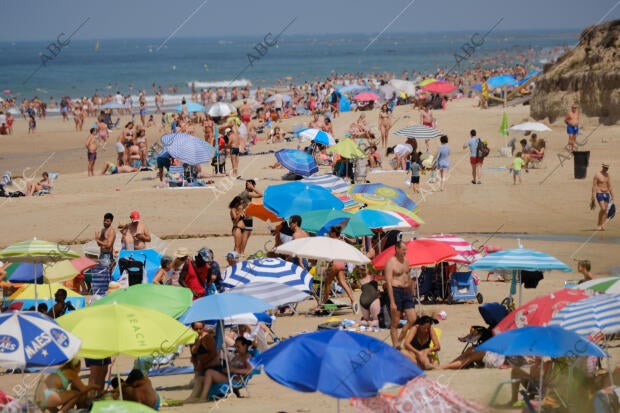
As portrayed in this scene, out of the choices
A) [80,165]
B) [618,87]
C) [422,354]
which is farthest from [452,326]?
[80,165]

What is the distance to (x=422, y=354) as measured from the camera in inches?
408

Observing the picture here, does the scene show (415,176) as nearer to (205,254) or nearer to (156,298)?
(205,254)

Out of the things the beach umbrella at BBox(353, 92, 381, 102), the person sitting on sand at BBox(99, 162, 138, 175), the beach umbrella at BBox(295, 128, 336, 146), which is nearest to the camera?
the beach umbrella at BBox(295, 128, 336, 146)

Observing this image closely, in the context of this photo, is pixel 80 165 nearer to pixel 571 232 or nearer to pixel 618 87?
pixel 618 87

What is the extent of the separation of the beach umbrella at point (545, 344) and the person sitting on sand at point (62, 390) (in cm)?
345

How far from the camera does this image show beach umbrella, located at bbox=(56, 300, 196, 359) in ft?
28.6

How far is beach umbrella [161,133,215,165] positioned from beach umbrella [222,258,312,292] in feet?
29.3

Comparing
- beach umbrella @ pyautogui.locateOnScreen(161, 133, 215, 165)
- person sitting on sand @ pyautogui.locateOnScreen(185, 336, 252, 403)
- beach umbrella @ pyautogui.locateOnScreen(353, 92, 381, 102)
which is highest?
beach umbrella @ pyautogui.locateOnScreen(353, 92, 381, 102)

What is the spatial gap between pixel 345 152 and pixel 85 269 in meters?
8.23

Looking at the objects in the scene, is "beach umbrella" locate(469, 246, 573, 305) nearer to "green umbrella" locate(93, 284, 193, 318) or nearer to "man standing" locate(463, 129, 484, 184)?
"green umbrella" locate(93, 284, 193, 318)

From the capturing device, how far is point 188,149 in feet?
68.4

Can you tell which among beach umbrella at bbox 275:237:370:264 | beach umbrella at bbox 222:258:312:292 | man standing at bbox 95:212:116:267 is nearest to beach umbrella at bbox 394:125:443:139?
man standing at bbox 95:212:116:267

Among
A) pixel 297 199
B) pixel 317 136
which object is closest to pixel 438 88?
pixel 317 136

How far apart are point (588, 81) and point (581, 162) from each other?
616cm
